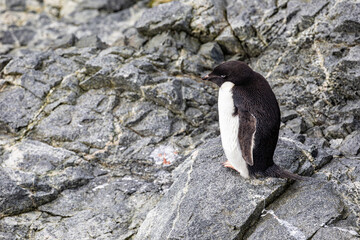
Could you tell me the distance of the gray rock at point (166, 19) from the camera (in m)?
8.01

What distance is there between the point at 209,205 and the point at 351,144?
270cm

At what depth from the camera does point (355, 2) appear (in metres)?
6.82

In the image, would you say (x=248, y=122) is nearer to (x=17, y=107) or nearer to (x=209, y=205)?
(x=209, y=205)

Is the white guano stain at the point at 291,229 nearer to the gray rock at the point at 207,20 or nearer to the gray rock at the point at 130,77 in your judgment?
the gray rock at the point at 130,77

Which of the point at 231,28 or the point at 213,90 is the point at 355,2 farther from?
the point at 213,90

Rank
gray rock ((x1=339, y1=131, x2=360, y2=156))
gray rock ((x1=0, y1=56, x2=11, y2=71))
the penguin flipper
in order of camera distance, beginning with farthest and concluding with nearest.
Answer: gray rock ((x1=0, y1=56, x2=11, y2=71)) → gray rock ((x1=339, y1=131, x2=360, y2=156)) → the penguin flipper

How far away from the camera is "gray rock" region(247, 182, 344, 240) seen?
4406 mm

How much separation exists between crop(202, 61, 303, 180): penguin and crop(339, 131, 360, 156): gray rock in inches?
67.1

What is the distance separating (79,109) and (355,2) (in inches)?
192

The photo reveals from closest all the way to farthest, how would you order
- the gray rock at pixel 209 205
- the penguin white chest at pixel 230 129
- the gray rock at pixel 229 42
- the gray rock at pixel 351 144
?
the gray rock at pixel 209 205
the penguin white chest at pixel 230 129
the gray rock at pixel 351 144
the gray rock at pixel 229 42

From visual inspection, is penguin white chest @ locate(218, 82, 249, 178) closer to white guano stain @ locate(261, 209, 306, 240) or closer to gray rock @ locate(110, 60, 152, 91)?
white guano stain @ locate(261, 209, 306, 240)

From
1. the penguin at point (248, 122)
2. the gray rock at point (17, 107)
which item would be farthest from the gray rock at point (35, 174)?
the penguin at point (248, 122)

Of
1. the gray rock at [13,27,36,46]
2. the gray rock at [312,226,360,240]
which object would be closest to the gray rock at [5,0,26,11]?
the gray rock at [13,27,36,46]

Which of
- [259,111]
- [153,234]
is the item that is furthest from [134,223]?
[259,111]
